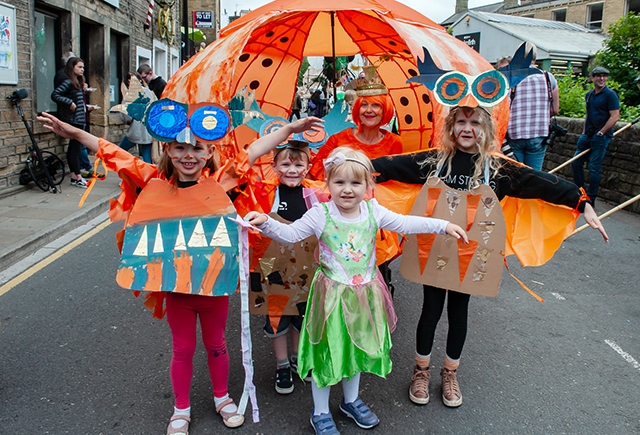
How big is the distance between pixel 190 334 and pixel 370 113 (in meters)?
2.06

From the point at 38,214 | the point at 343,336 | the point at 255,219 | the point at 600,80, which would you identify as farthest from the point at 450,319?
the point at 600,80

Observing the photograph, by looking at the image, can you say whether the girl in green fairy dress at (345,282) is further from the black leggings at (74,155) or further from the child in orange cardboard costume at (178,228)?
the black leggings at (74,155)

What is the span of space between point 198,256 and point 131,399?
1.06 m

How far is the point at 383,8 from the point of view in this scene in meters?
3.98

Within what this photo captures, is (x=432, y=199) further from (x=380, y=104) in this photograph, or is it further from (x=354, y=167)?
(x=380, y=104)

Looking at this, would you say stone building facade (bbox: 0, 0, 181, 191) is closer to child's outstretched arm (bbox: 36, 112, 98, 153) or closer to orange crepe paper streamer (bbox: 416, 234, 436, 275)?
child's outstretched arm (bbox: 36, 112, 98, 153)

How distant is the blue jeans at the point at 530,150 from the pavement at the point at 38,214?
5.69m

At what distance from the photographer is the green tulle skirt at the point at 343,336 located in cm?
268

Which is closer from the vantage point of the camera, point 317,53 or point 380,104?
point 380,104

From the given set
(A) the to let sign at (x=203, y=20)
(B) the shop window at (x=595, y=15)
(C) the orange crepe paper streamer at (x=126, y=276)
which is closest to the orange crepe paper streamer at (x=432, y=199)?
(C) the orange crepe paper streamer at (x=126, y=276)

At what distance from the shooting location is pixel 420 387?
3145 mm

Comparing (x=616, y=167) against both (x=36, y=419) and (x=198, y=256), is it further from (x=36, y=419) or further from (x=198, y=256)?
(x=36, y=419)

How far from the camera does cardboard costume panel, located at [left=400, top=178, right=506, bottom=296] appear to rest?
300cm

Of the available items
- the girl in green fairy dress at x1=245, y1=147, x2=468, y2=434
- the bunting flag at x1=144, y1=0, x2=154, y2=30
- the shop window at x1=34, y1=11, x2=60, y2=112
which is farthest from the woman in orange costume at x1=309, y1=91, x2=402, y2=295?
the bunting flag at x1=144, y1=0, x2=154, y2=30
